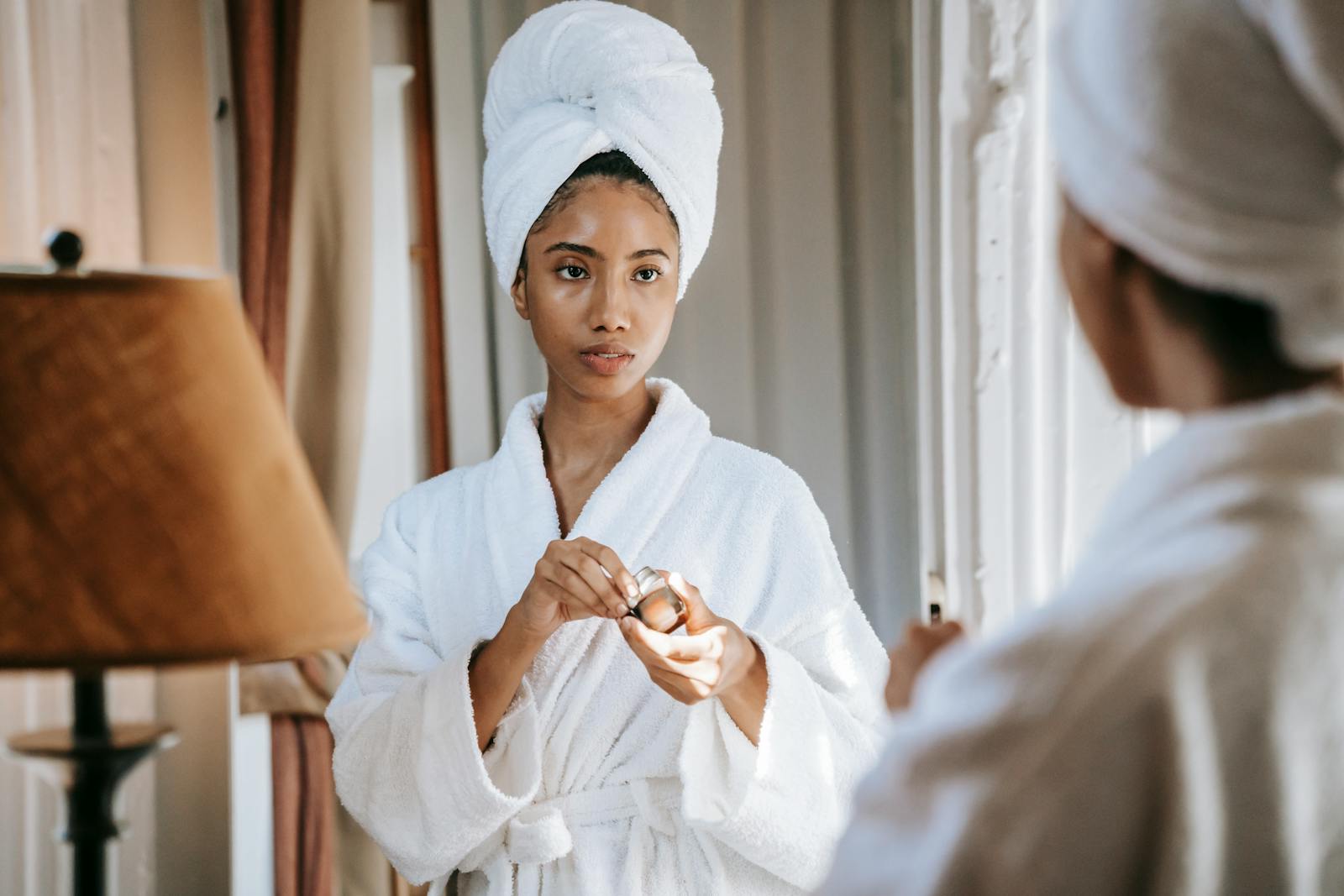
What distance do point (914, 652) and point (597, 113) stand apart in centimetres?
79

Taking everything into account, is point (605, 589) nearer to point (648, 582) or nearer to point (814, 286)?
point (648, 582)

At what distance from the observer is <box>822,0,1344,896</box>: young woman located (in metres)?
0.54

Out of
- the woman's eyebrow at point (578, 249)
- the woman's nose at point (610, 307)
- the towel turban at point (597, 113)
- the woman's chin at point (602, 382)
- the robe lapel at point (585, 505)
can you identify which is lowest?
the robe lapel at point (585, 505)

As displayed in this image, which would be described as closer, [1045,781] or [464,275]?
[1045,781]

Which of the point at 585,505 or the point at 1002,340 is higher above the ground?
the point at 1002,340

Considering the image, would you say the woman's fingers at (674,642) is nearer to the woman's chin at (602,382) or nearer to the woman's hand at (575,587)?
the woman's hand at (575,587)

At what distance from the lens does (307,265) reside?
5.68 feet

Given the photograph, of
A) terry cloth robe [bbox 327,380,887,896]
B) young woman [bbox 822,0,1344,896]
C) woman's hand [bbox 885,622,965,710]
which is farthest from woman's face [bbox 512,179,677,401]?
young woman [bbox 822,0,1344,896]

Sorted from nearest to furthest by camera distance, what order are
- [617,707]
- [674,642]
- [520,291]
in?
[674,642]
[617,707]
[520,291]

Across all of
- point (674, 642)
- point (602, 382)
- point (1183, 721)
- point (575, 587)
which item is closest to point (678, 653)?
point (674, 642)

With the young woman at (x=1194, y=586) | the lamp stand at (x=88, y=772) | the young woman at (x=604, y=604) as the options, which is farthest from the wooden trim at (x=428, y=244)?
the young woman at (x=1194, y=586)

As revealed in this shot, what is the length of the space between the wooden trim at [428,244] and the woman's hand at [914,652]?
1.20 meters

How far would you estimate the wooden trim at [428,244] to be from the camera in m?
1.87

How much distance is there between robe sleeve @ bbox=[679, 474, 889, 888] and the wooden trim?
693 millimetres
